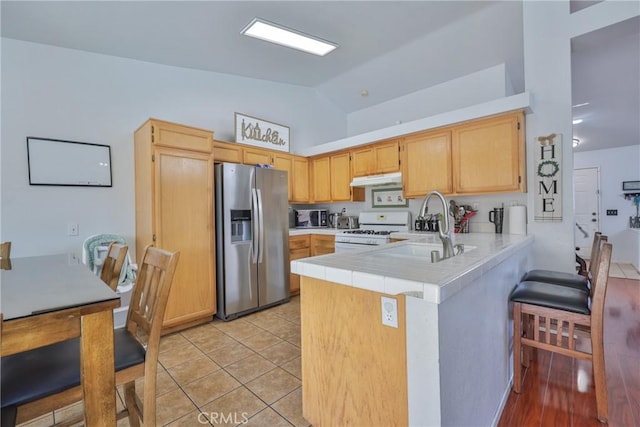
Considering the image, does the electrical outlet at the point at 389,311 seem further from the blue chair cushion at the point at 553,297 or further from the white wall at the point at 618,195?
the white wall at the point at 618,195

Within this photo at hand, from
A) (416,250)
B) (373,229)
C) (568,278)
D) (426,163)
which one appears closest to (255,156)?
(373,229)

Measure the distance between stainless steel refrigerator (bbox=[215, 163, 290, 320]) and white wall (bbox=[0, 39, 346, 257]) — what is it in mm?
890

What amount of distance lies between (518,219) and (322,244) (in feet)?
7.59

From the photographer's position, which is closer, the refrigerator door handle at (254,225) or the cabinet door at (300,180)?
the refrigerator door handle at (254,225)

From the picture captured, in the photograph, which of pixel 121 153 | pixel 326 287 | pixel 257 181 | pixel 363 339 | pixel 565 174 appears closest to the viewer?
pixel 363 339

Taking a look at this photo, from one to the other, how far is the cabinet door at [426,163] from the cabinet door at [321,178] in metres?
1.23

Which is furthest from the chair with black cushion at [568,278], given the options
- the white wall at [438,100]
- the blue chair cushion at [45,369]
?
the blue chair cushion at [45,369]

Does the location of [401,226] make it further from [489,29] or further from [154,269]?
[154,269]

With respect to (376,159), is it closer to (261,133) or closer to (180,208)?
(261,133)

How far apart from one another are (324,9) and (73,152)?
2652 mm

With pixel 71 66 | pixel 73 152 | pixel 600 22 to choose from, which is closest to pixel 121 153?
pixel 73 152

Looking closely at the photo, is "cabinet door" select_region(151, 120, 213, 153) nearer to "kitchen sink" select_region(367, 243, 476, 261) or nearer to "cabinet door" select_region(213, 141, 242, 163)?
"cabinet door" select_region(213, 141, 242, 163)

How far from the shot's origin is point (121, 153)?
2914 millimetres

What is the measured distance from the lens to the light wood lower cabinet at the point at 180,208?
2.67 m
